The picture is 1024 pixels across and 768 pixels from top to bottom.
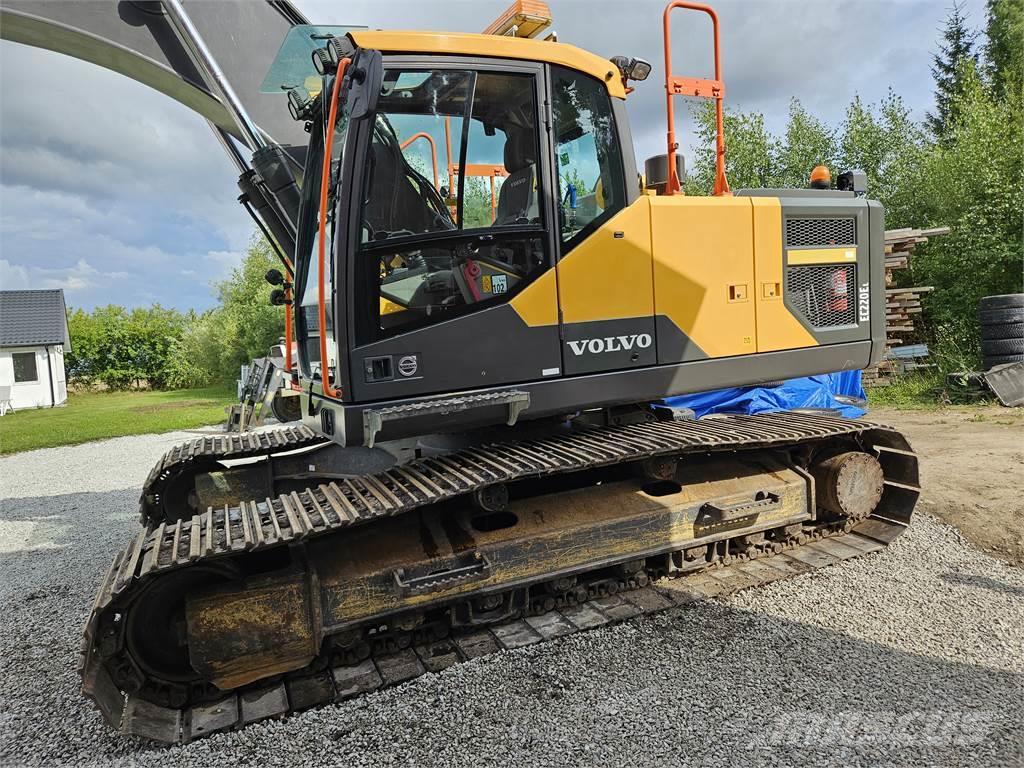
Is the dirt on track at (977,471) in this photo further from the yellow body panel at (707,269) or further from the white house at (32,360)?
the white house at (32,360)

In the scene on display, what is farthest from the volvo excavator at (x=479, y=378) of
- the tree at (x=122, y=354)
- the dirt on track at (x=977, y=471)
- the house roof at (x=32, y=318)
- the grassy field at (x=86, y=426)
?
the tree at (x=122, y=354)

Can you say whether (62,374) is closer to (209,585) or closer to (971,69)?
(209,585)

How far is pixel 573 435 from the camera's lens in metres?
3.82

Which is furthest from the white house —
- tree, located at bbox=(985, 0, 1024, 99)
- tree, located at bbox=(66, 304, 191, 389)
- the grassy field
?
tree, located at bbox=(985, 0, 1024, 99)

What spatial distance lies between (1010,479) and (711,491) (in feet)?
11.8

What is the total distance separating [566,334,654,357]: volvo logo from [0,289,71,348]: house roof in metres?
30.5

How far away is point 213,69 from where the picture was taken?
4.18 m

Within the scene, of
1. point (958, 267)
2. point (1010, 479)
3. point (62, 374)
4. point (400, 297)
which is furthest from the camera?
point (62, 374)

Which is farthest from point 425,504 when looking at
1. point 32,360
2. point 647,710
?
point 32,360

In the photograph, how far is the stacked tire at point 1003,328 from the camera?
10164 mm

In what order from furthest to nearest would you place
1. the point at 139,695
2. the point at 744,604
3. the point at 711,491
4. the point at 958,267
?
the point at 958,267 < the point at 711,491 < the point at 744,604 < the point at 139,695

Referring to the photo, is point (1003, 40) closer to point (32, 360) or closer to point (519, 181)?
point (519, 181)

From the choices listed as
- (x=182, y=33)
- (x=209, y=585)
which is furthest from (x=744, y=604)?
(x=182, y=33)

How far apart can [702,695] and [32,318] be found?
35.3 m
